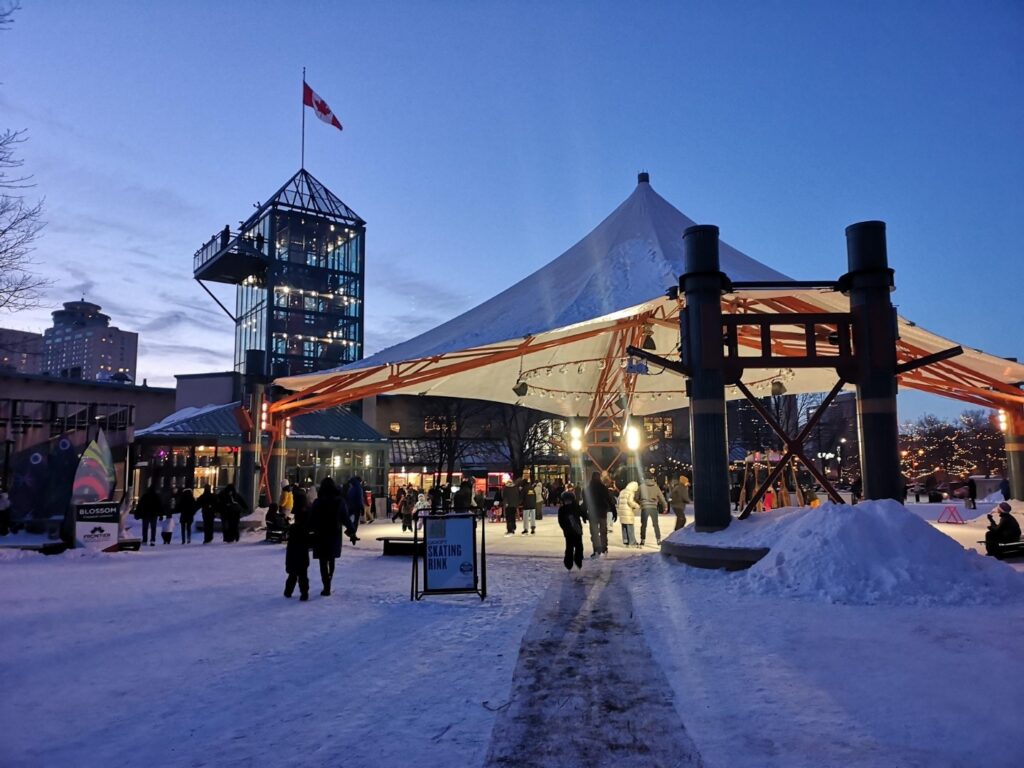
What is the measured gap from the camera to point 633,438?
23.9m

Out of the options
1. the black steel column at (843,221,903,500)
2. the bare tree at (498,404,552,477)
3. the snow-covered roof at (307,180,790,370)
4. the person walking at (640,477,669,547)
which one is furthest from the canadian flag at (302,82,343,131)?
the black steel column at (843,221,903,500)

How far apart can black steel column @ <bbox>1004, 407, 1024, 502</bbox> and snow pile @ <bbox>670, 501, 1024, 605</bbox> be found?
724 inches

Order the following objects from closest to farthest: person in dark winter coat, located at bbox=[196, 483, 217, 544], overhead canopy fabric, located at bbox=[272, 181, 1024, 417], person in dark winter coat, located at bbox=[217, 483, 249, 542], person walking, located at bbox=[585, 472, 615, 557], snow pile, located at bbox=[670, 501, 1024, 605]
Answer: snow pile, located at bbox=[670, 501, 1024, 605] < person walking, located at bbox=[585, 472, 615, 557] < overhead canopy fabric, located at bbox=[272, 181, 1024, 417] < person in dark winter coat, located at bbox=[196, 483, 217, 544] < person in dark winter coat, located at bbox=[217, 483, 249, 542]

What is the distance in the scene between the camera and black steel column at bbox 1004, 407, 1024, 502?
78.0ft

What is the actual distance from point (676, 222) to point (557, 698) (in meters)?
18.4

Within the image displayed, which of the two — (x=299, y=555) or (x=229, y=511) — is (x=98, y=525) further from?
(x=299, y=555)

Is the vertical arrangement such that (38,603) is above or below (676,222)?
below

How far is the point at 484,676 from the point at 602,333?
1575 cm

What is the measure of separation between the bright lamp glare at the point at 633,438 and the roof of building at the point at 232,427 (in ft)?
49.2

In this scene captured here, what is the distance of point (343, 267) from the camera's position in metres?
60.9

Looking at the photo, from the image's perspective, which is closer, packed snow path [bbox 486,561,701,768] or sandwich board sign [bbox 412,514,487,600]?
packed snow path [bbox 486,561,701,768]

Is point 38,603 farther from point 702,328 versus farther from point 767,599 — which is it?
point 702,328

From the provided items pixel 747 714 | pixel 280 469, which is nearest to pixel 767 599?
pixel 747 714

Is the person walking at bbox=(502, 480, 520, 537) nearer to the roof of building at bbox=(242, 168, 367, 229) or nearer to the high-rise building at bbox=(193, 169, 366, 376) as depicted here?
the high-rise building at bbox=(193, 169, 366, 376)
